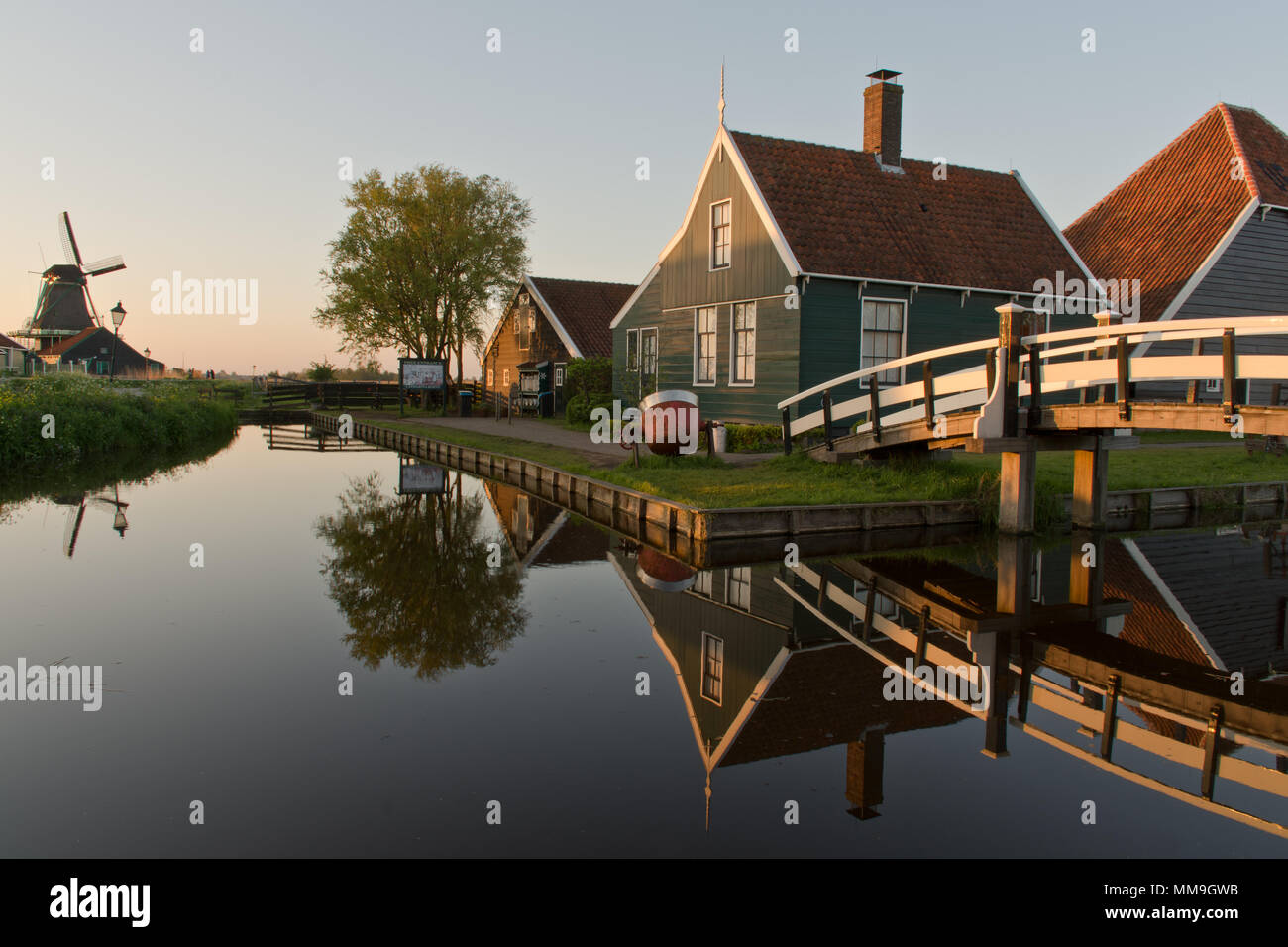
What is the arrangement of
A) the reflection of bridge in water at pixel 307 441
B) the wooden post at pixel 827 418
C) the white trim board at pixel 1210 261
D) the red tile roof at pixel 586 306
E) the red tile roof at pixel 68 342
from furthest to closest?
the red tile roof at pixel 68 342
the red tile roof at pixel 586 306
the reflection of bridge in water at pixel 307 441
the white trim board at pixel 1210 261
the wooden post at pixel 827 418

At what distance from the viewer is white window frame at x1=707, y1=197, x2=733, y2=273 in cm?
2031

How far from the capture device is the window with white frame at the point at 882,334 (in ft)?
62.5

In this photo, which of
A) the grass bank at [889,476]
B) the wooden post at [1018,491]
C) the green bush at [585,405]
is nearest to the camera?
the wooden post at [1018,491]

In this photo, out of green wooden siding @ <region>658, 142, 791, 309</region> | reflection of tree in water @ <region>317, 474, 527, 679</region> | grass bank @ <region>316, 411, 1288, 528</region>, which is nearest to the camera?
reflection of tree in water @ <region>317, 474, 527, 679</region>

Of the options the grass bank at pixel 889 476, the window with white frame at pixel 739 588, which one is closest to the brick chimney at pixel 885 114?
the grass bank at pixel 889 476

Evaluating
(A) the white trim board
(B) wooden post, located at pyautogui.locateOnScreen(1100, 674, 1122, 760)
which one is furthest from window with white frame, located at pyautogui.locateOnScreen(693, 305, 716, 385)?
(B) wooden post, located at pyautogui.locateOnScreen(1100, 674, 1122, 760)

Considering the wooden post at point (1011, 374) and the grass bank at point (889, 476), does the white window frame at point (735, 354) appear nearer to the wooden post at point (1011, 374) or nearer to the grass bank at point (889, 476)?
the grass bank at point (889, 476)

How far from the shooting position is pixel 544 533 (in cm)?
1231

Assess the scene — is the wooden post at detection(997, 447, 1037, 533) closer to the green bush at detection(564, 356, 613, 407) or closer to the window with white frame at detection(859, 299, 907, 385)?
the window with white frame at detection(859, 299, 907, 385)

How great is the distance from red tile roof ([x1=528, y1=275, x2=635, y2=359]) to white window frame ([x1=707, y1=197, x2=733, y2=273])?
12737mm

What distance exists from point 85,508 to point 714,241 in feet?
44.0

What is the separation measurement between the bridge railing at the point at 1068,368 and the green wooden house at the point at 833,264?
421cm
